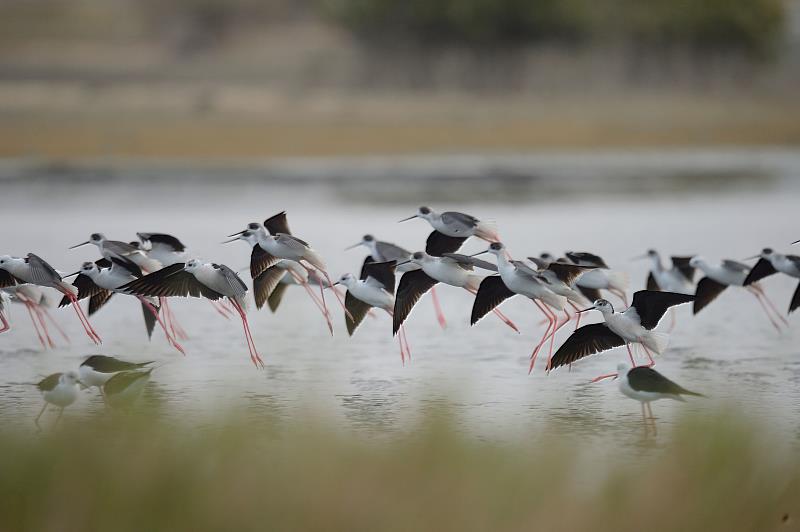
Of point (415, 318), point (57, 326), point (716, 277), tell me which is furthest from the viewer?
point (415, 318)

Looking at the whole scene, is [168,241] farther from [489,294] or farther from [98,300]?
[489,294]

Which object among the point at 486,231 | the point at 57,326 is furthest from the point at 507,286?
the point at 57,326

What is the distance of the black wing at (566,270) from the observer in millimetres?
6250

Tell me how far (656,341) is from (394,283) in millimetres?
1437

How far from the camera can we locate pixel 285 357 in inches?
287

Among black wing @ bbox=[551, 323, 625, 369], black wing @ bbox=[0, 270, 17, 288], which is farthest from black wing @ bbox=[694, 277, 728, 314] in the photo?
black wing @ bbox=[0, 270, 17, 288]

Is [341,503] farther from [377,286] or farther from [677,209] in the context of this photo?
[677,209]

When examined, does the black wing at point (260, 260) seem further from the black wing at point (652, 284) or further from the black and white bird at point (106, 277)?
the black wing at point (652, 284)

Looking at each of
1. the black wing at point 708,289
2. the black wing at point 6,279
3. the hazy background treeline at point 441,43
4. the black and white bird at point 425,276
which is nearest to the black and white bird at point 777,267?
the black wing at point 708,289

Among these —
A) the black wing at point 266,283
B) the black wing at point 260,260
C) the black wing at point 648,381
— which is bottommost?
the black wing at point 648,381

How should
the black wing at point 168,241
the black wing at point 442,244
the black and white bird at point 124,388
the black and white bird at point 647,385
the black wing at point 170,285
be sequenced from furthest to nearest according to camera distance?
1. the black wing at point 168,241
2. the black wing at point 442,244
3. the black wing at point 170,285
4. the black and white bird at point 124,388
5. the black and white bird at point 647,385

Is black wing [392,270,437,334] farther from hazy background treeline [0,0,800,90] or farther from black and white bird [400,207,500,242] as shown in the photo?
hazy background treeline [0,0,800,90]

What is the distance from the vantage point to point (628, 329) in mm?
5676

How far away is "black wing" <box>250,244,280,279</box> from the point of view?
6719 millimetres
